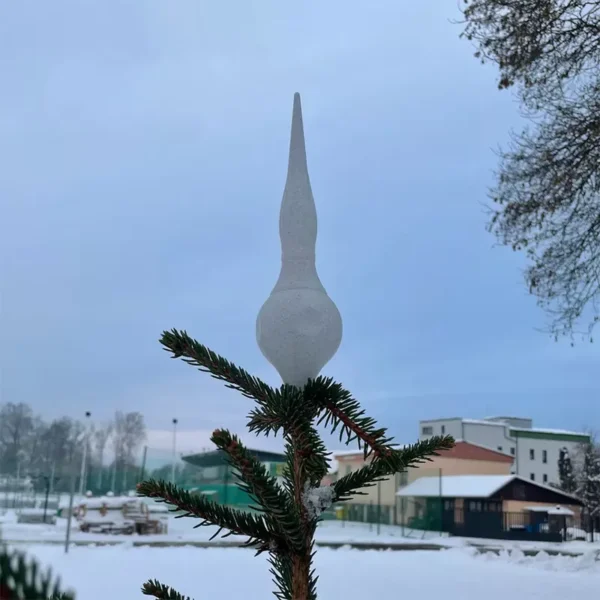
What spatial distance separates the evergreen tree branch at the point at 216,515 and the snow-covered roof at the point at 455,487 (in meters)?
28.2

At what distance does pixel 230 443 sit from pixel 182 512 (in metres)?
0.32

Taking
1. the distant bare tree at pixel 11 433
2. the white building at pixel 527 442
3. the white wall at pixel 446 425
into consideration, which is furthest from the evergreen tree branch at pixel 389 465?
the white building at pixel 527 442

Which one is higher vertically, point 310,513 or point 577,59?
point 577,59

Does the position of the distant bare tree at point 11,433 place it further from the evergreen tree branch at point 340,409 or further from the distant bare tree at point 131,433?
the distant bare tree at point 131,433

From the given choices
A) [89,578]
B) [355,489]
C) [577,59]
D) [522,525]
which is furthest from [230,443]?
[522,525]

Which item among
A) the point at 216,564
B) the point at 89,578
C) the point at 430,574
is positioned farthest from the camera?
the point at 216,564

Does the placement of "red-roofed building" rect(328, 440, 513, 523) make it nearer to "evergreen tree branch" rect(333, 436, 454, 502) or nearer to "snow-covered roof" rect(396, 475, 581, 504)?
"snow-covered roof" rect(396, 475, 581, 504)

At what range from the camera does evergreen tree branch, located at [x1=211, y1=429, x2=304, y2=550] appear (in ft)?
3.45

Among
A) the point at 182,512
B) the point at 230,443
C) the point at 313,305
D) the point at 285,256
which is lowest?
the point at 182,512

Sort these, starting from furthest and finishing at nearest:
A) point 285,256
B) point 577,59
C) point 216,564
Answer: point 216,564
point 577,59
point 285,256

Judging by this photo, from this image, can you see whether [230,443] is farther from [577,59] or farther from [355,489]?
[577,59]

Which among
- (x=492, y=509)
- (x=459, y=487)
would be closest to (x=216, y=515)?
(x=492, y=509)

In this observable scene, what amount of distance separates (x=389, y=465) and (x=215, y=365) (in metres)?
0.34

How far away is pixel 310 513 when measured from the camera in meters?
1.16
